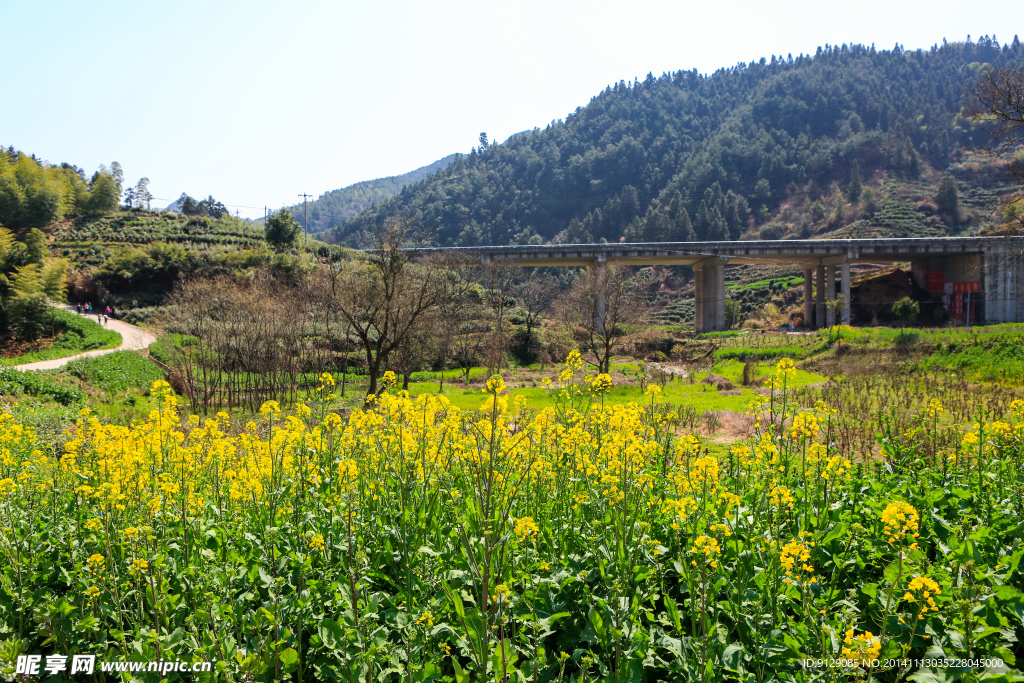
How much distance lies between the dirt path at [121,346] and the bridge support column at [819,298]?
65.6 m

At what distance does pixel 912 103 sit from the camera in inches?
5404

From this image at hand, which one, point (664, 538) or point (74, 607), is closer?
point (74, 607)

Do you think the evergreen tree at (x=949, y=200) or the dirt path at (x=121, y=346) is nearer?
the dirt path at (x=121, y=346)

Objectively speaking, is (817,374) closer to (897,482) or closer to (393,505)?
(897,482)

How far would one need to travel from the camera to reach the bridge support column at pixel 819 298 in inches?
2468

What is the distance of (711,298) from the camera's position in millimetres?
63906

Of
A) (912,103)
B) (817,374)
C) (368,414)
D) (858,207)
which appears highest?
(912,103)

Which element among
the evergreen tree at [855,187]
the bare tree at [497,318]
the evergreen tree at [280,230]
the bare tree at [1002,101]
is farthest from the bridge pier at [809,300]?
the evergreen tree at [280,230]

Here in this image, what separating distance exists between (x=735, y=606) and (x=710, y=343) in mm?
43375

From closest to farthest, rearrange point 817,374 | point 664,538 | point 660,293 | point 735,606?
point 735,606
point 664,538
point 817,374
point 660,293

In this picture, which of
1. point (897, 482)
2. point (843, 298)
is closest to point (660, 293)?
point (843, 298)

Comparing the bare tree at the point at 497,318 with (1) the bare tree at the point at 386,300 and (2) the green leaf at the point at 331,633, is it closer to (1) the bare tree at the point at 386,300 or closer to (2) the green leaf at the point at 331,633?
(1) the bare tree at the point at 386,300

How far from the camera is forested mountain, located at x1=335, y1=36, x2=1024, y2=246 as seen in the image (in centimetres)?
11075

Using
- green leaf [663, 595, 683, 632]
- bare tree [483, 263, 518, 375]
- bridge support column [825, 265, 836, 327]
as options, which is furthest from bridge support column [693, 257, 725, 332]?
green leaf [663, 595, 683, 632]
